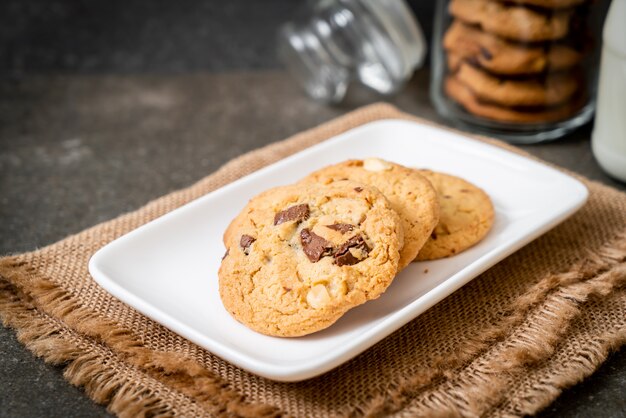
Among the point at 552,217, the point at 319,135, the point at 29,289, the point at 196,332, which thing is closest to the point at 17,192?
the point at 29,289

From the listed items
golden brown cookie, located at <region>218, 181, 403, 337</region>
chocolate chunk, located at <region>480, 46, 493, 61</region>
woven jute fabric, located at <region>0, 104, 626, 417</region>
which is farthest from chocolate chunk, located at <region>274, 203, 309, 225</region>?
chocolate chunk, located at <region>480, 46, 493, 61</region>

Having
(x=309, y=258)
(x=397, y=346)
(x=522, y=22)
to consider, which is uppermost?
(x=522, y=22)

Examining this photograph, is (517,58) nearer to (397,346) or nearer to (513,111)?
(513,111)

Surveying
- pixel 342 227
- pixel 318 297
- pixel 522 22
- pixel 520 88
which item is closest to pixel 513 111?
pixel 520 88

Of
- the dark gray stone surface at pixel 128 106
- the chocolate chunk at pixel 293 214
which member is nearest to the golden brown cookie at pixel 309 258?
the chocolate chunk at pixel 293 214

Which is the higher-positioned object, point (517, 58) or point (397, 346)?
point (517, 58)

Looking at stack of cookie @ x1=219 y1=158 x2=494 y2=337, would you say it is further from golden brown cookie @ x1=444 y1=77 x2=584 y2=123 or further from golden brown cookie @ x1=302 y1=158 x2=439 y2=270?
golden brown cookie @ x1=444 y1=77 x2=584 y2=123
